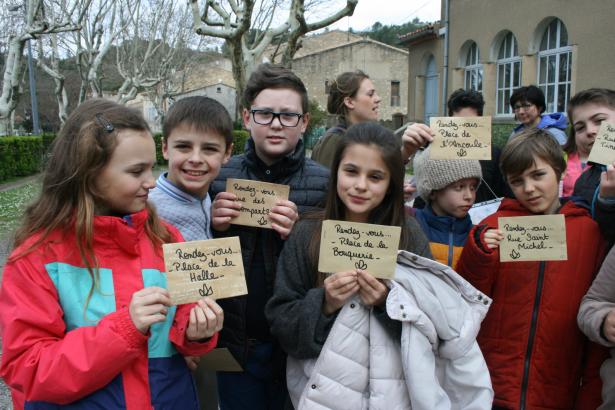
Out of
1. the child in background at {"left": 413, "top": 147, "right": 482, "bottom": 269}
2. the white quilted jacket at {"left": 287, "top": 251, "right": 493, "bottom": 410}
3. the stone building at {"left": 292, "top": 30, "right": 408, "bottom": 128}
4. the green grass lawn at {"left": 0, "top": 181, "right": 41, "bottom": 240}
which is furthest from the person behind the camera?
the stone building at {"left": 292, "top": 30, "right": 408, "bottom": 128}

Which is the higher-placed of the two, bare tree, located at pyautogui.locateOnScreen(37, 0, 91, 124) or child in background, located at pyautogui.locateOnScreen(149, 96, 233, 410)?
bare tree, located at pyautogui.locateOnScreen(37, 0, 91, 124)

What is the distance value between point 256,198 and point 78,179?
2.28 feet

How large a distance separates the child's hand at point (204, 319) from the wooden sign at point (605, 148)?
176 cm

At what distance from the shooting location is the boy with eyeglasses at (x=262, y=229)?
2.15 m

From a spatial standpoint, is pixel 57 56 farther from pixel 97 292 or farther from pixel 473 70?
pixel 97 292

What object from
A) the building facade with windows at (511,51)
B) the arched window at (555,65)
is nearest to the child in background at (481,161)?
the building facade with windows at (511,51)

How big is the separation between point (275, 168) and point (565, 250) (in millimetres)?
1257

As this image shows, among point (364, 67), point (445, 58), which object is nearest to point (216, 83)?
point (364, 67)

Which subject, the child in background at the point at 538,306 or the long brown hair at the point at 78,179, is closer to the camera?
the long brown hair at the point at 78,179

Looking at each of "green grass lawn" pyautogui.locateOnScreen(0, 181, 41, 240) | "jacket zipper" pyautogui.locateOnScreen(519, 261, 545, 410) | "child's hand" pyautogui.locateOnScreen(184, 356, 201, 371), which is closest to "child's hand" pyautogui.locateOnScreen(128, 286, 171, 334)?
"child's hand" pyautogui.locateOnScreen(184, 356, 201, 371)

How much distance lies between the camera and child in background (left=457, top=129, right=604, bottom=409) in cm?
214

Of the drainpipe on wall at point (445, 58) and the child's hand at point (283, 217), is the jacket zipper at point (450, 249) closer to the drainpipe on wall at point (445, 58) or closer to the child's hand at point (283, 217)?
the child's hand at point (283, 217)

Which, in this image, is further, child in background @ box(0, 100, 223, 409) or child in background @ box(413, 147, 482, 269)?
child in background @ box(413, 147, 482, 269)

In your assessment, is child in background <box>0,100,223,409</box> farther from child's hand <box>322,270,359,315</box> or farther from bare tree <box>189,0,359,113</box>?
bare tree <box>189,0,359,113</box>
